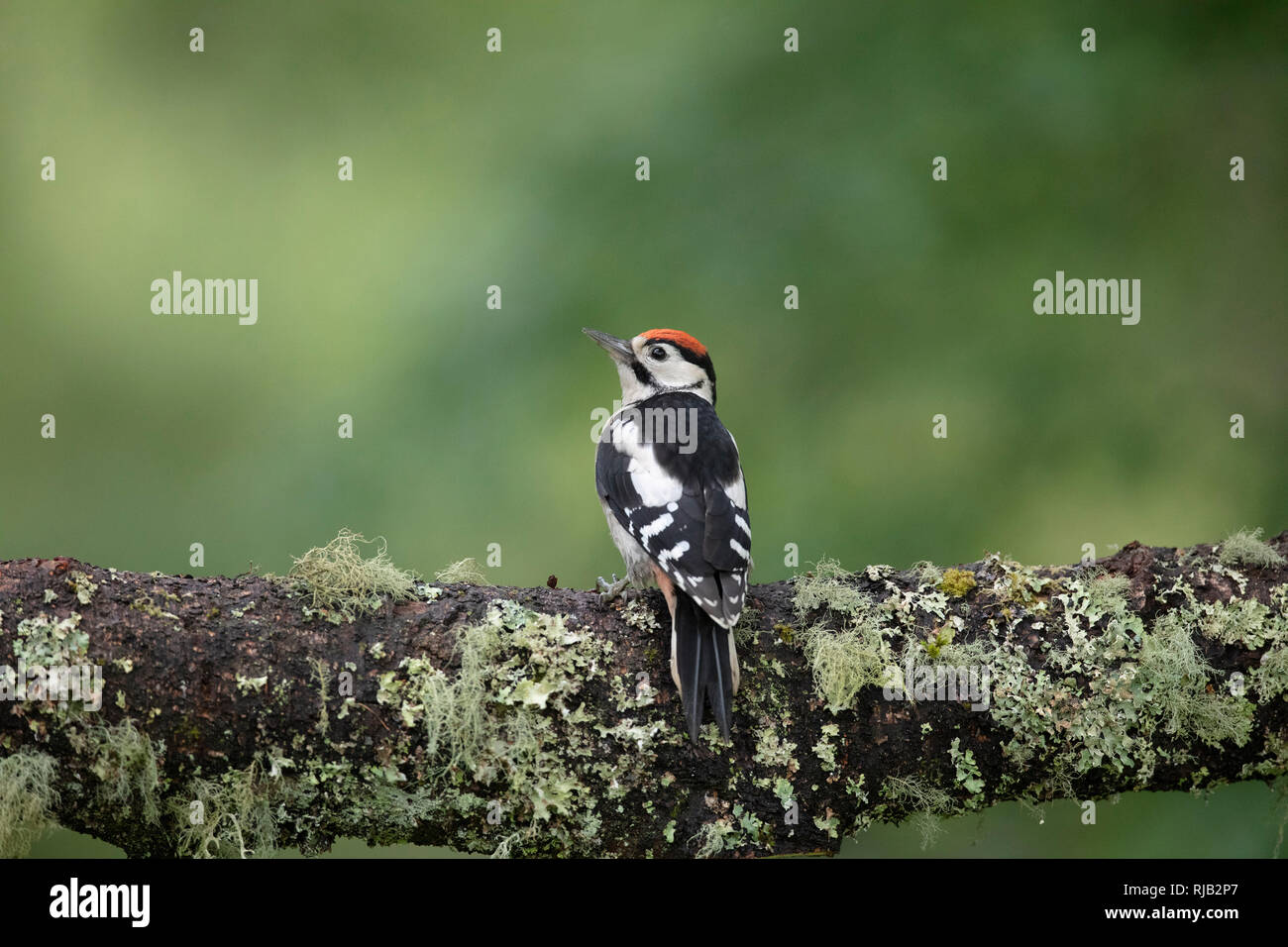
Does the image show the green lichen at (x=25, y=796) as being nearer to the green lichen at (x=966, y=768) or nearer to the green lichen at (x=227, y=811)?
the green lichen at (x=227, y=811)

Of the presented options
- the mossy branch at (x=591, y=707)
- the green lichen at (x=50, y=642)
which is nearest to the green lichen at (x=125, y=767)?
the mossy branch at (x=591, y=707)

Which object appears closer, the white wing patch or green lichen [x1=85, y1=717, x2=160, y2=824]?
green lichen [x1=85, y1=717, x2=160, y2=824]

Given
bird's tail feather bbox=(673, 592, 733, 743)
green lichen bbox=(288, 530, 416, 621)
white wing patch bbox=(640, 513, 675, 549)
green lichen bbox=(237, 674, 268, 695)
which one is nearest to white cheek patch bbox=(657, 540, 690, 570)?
white wing patch bbox=(640, 513, 675, 549)

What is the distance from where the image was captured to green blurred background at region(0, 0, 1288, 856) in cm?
525

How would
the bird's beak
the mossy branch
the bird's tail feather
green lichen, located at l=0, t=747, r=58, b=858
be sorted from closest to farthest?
green lichen, located at l=0, t=747, r=58, b=858
the mossy branch
the bird's tail feather
the bird's beak

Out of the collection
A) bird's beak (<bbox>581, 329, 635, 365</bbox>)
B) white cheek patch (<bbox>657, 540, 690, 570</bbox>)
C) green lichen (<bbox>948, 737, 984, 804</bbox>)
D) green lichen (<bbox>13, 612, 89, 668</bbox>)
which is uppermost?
bird's beak (<bbox>581, 329, 635, 365</bbox>)

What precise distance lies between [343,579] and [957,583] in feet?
4.92

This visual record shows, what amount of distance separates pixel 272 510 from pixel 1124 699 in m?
4.02

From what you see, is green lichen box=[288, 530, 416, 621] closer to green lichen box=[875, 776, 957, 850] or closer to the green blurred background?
green lichen box=[875, 776, 957, 850]

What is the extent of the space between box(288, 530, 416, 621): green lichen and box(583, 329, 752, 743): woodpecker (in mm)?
562

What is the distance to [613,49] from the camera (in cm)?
604

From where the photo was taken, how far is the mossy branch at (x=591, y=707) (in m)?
2.33

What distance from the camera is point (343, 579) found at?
2508 millimetres

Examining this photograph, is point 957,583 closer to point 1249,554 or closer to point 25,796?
point 1249,554
